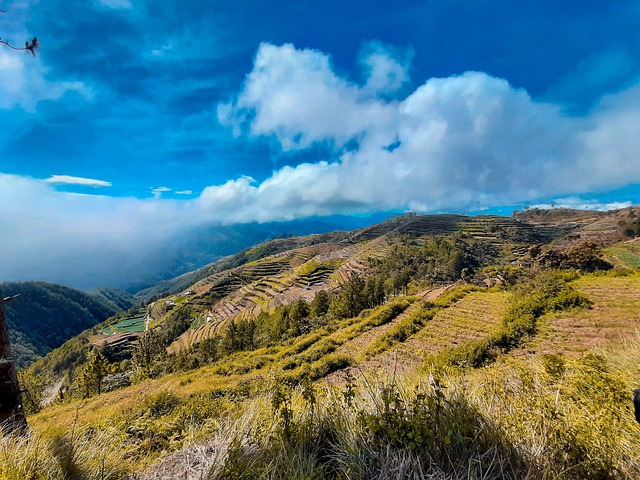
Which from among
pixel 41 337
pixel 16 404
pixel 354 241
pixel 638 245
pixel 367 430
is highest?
pixel 367 430

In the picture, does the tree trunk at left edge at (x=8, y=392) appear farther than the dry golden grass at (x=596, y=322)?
No

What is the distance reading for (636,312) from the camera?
41.2ft

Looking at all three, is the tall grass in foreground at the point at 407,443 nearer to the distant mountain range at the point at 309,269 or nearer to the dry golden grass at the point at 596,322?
the dry golden grass at the point at 596,322

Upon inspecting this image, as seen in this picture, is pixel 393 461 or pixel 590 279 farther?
pixel 590 279

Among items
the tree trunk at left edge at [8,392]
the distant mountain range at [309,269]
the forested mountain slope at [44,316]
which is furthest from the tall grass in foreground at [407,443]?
the forested mountain slope at [44,316]

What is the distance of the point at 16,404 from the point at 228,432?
12.5ft

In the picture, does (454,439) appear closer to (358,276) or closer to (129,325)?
(358,276)

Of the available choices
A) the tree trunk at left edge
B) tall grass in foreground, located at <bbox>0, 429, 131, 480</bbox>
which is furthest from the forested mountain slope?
tall grass in foreground, located at <bbox>0, 429, 131, 480</bbox>

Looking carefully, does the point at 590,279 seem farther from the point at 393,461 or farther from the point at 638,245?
the point at 638,245

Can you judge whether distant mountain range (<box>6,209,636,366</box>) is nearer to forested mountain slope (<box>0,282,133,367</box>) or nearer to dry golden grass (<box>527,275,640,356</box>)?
forested mountain slope (<box>0,282,133,367</box>)

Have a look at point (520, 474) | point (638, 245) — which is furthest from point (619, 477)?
point (638, 245)

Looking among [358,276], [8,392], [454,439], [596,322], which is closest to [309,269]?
[358,276]

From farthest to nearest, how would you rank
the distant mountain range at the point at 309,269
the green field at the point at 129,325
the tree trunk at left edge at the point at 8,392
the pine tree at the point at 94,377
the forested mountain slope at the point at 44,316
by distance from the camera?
the forested mountain slope at the point at 44,316
the green field at the point at 129,325
the distant mountain range at the point at 309,269
the pine tree at the point at 94,377
the tree trunk at left edge at the point at 8,392

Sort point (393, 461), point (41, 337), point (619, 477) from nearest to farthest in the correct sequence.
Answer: point (619, 477)
point (393, 461)
point (41, 337)
